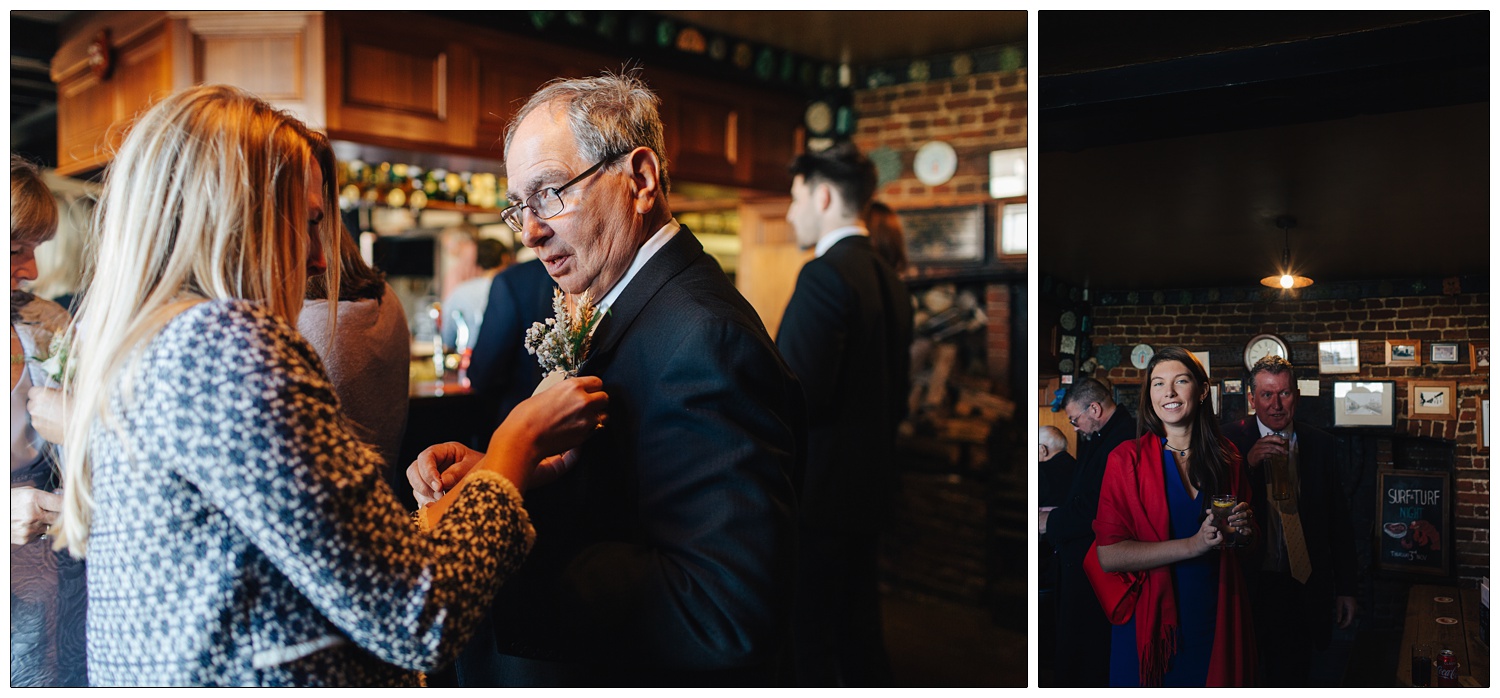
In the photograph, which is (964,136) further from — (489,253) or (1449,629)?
(1449,629)

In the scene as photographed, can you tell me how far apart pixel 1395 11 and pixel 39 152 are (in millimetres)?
5843

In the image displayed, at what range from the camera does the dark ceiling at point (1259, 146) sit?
6.06 ft

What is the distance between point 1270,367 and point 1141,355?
0.23 m

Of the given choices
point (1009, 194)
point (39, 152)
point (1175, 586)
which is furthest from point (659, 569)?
point (39, 152)

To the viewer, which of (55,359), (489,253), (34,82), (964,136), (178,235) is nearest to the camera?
(178,235)

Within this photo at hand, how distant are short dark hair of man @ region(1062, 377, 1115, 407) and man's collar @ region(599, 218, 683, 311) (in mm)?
907

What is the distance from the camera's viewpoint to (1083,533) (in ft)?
6.51

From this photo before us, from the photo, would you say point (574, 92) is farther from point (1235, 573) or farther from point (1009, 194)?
point (1009, 194)

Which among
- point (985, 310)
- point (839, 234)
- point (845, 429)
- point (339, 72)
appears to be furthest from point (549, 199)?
point (985, 310)

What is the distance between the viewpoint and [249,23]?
11.6 feet

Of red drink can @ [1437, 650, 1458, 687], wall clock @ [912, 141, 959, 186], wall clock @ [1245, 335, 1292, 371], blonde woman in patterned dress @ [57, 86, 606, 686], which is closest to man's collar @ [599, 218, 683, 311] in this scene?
blonde woman in patterned dress @ [57, 86, 606, 686]

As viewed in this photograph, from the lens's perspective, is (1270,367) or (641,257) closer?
(641,257)

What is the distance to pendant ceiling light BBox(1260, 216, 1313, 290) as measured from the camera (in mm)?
1868

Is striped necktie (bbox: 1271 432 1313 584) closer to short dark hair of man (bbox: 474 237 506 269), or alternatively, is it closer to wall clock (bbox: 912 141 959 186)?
short dark hair of man (bbox: 474 237 506 269)
